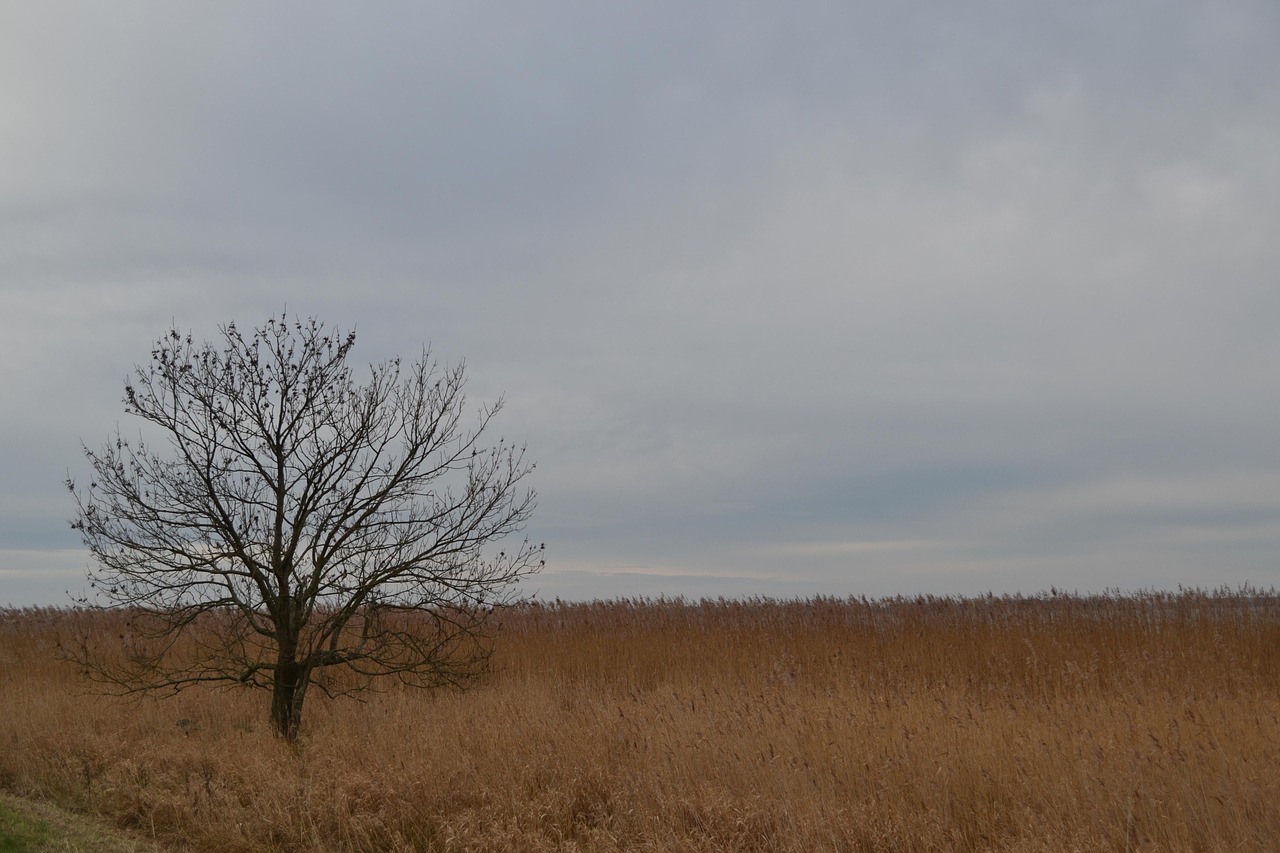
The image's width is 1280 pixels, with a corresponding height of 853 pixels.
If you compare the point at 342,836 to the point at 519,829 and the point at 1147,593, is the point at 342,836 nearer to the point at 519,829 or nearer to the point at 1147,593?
the point at 519,829

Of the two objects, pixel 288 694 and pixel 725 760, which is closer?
pixel 725 760

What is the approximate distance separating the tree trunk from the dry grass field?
10.7 inches

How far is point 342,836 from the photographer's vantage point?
7.57m

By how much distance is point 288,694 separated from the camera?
11.4m

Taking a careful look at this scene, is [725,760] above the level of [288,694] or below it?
below

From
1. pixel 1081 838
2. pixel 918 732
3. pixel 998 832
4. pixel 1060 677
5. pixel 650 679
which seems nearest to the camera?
pixel 1081 838

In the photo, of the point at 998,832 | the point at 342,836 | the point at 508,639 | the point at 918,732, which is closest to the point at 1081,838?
the point at 998,832

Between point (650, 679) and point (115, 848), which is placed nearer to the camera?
point (115, 848)

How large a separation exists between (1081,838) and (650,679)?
35.7 feet

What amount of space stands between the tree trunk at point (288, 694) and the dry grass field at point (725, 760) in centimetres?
27

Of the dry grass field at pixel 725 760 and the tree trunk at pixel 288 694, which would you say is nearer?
the dry grass field at pixel 725 760

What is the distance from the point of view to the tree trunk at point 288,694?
1125cm

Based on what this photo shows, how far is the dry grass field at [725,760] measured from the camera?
6.80 metres

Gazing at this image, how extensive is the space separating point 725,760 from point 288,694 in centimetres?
612
